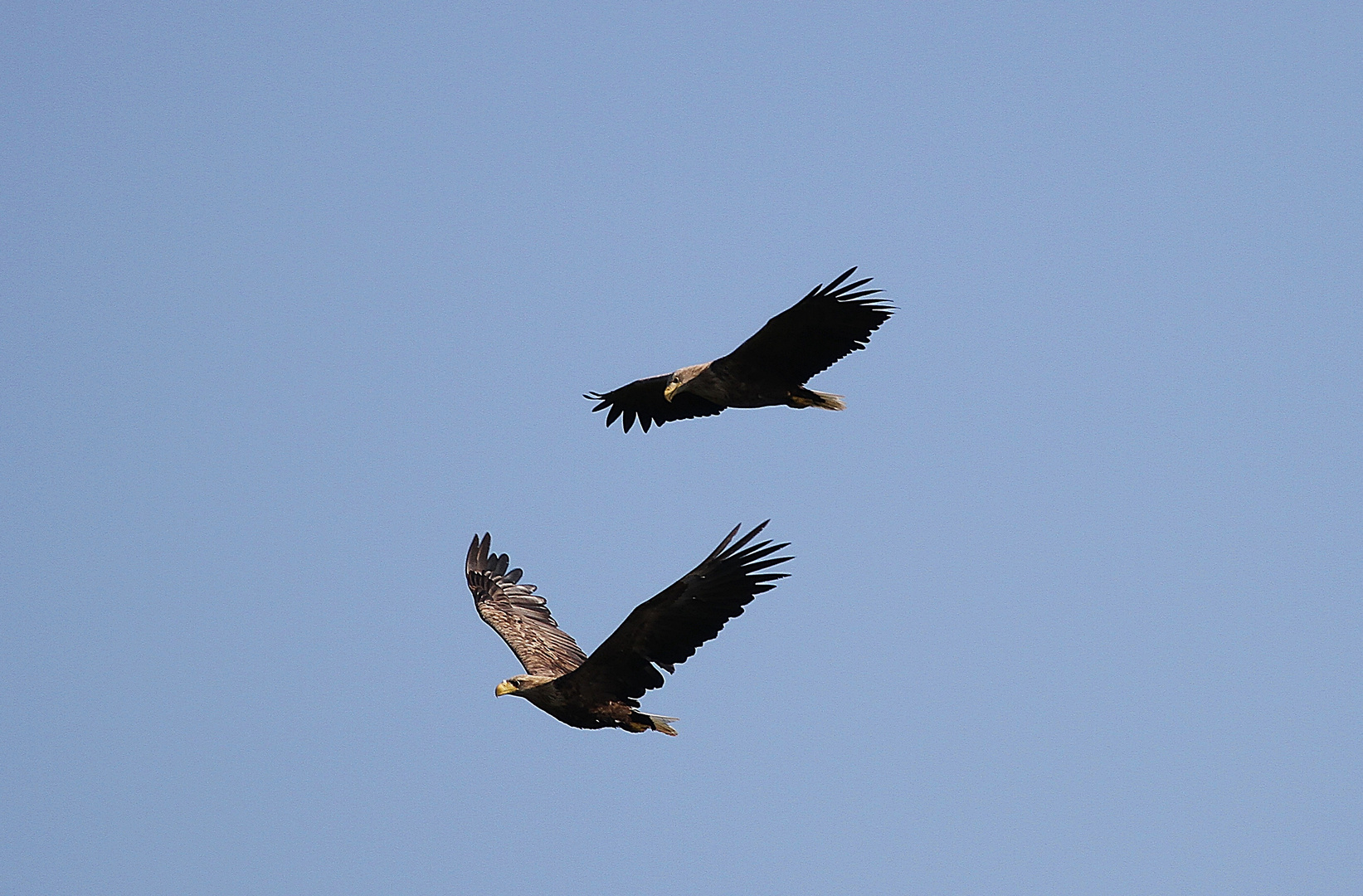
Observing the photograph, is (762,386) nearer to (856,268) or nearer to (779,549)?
(856,268)

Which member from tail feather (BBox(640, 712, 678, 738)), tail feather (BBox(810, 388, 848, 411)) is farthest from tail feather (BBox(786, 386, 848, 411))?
tail feather (BBox(640, 712, 678, 738))

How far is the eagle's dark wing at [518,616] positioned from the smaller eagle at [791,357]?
2.44m

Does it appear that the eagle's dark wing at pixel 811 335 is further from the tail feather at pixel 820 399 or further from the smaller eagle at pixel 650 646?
the smaller eagle at pixel 650 646

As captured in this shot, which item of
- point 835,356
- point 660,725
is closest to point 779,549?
point 660,725

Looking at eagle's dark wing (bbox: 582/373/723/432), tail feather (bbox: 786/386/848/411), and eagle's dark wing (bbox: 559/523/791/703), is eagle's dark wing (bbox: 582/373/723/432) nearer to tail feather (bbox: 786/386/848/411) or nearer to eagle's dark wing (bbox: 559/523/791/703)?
tail feather (bbox: 786/386/848/411)

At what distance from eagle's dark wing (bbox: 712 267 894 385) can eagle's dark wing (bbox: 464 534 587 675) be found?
9.84ft

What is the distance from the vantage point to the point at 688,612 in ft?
40.1

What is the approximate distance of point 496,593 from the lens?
54.0ft

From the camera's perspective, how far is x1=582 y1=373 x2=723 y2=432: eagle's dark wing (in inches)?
642

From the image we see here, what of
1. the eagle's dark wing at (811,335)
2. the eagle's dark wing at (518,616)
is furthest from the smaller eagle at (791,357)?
the eagle's dark wing at (518,616)

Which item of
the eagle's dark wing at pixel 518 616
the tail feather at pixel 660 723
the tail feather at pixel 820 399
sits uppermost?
the tail feather at pixel 820 399

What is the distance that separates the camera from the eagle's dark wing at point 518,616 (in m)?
14.7

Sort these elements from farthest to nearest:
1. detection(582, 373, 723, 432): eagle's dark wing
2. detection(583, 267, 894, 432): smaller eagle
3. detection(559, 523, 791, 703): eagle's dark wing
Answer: detection(582, 373, 723, 432): eagle's dark wing < detection(583, 267, 894, 432): smaller eagle < detection(559, 523, 791, 703): eagle's dark wing

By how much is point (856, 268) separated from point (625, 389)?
12.6ft
